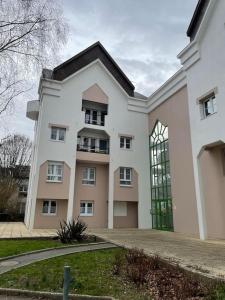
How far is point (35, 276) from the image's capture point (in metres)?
6.29

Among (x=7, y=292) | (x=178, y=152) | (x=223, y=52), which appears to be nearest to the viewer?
(x=7, y=292)

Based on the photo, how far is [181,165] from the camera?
18.0 meters

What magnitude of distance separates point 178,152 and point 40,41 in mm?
13189

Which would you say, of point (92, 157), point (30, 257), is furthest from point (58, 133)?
point (30, 257)

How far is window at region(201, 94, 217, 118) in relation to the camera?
1522cm

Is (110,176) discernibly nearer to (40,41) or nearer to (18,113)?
(18,113)

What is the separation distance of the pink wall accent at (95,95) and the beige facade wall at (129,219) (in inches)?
386

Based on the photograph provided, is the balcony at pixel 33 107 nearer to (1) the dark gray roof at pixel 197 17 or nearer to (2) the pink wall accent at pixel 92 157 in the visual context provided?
(2) the pink wall accent at pixel 92 157

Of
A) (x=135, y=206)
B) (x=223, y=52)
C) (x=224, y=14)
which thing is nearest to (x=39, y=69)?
(x=223, y=52)

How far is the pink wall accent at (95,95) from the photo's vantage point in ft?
74.4

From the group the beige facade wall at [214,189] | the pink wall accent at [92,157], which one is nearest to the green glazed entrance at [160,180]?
the beige facade wall at [214,189]

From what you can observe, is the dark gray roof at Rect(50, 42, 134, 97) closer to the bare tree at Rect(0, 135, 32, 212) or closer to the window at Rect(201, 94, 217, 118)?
the window at Rect(201, 94, 217, 118)

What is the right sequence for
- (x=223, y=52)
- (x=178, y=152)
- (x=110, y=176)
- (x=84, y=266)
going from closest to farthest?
(x=84, y=266) → (x=223, y=52) → (x=178, y=152) → (x=110, y=176)

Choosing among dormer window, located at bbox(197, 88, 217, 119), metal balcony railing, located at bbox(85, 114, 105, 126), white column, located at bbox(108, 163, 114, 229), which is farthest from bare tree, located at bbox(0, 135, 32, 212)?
dormer window, located at bbox(197, 88, 217, 119)
